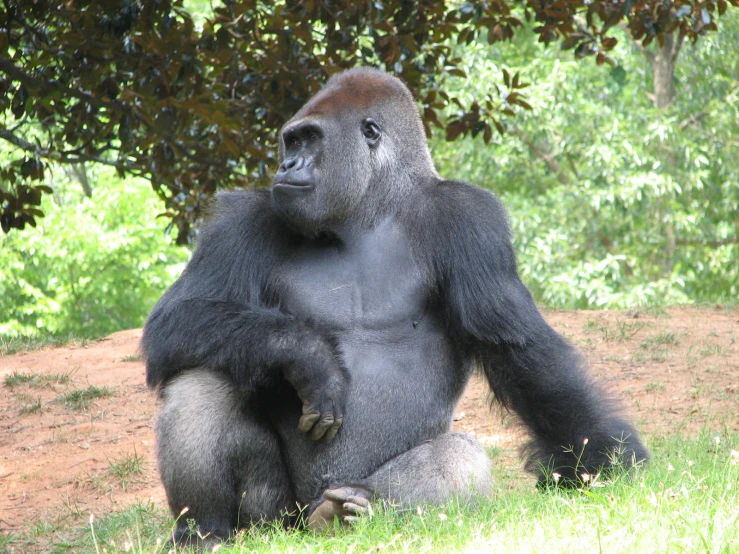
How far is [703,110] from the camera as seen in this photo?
16125 mm

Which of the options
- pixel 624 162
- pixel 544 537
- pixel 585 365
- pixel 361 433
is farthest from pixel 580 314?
pixel 624 162

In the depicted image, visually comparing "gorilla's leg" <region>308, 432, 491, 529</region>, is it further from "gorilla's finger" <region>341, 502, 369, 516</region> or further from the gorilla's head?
the gorilla's head

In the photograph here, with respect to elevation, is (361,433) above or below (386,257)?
below

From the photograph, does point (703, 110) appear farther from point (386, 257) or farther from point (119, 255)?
point (386, 257)

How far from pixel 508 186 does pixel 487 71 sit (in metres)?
3.19

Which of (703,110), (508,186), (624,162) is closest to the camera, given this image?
(624,162)

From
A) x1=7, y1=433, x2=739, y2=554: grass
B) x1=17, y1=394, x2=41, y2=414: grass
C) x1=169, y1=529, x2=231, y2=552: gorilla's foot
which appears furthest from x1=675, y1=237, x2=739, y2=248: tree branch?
x1=169, y1=529, x2=231, y2=552: gorilla's foot

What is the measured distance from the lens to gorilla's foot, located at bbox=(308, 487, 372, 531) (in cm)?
334

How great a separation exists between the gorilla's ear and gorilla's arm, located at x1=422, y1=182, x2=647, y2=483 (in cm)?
45

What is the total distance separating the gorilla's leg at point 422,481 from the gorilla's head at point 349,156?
1.00 meters

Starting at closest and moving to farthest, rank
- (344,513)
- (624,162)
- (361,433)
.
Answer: (344,513)
(361,433)
(624,162)

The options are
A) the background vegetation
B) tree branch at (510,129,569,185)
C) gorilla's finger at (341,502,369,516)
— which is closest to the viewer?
gorilla's finger at (341,502,369,516)

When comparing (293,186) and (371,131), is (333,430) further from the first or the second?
(371,131)

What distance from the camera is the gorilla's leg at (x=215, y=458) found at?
3451 millimetres
